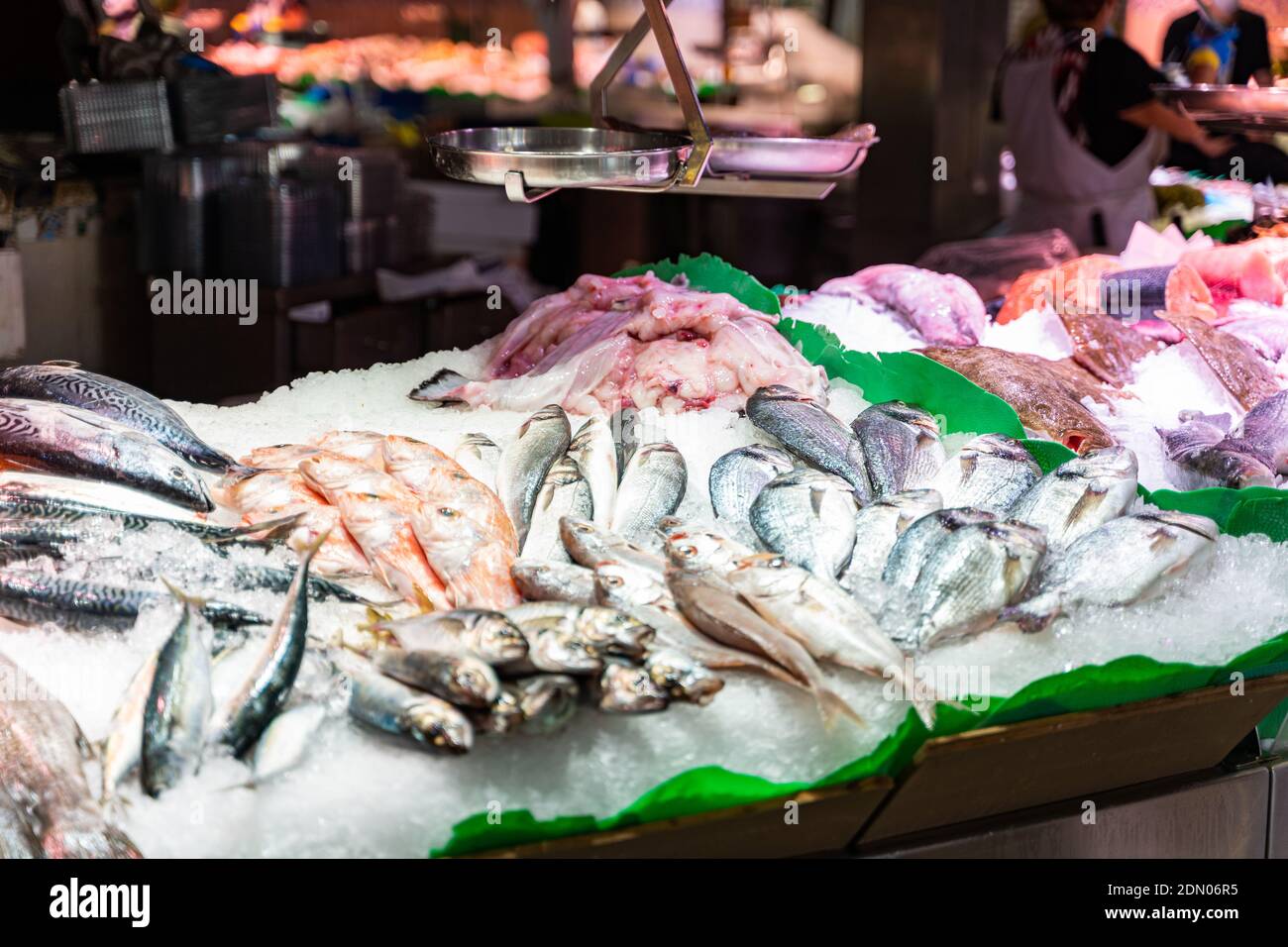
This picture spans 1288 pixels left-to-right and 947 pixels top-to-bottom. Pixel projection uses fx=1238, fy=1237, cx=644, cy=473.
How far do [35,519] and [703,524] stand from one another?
3.40 feet

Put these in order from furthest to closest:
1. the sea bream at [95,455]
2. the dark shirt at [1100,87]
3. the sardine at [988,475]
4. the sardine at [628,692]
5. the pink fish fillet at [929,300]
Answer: the dark shirt at [1100,87] → the pink fish fillet at [929,300] → the sardine at [988,475] → the sea bream at [95,455] → the sardine at [628,692]

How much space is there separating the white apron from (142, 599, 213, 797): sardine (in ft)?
17.8

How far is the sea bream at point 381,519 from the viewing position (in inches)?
75.2

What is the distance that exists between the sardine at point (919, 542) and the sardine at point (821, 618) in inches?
4.9

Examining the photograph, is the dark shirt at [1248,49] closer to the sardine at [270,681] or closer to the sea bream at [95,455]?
the sea bream at [95,455]

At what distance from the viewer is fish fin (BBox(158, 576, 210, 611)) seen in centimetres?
166

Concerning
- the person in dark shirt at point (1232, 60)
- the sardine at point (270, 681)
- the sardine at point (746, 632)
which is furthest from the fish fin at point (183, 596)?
the person in dark shirt at point (1232, 60)

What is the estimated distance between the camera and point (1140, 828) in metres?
1.99

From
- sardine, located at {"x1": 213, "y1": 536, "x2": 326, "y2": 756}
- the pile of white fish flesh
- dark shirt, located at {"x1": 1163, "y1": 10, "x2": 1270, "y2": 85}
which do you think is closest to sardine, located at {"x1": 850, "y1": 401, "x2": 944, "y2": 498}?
the pile of white fish flesh

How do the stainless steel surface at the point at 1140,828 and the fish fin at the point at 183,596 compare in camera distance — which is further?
the stainless steel surface at the point at 1140,828

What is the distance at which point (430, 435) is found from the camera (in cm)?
263

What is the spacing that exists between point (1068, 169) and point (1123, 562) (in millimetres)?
4625

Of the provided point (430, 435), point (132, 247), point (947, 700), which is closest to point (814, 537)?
point (947, 700)
